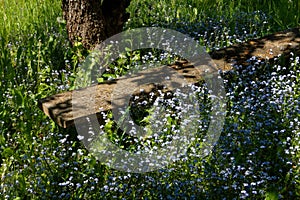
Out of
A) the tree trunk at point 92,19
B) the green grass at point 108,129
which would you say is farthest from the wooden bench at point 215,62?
the tree trunk at point 92,19

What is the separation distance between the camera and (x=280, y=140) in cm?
495

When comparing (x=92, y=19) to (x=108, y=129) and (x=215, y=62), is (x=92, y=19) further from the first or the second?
(x=108, y=129)

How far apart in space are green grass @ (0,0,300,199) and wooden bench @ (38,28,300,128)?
0.56 feet

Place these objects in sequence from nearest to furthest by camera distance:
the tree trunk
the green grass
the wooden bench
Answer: the green grass
the wooden bench
the tree trunk

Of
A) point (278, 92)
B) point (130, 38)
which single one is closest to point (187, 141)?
point (278, 92)

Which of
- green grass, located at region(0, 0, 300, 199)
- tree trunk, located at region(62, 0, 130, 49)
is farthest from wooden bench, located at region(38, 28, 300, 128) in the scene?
tree trunk, located at region(62, 0, 130, 49)

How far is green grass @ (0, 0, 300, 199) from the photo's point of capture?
4.46 m

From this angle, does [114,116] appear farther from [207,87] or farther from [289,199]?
[289,199]

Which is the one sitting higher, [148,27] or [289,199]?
[148,27]

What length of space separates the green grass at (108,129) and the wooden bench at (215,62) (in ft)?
0.56

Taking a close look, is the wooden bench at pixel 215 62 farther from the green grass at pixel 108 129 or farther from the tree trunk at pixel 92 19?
the tree trunk at pixel 92 19

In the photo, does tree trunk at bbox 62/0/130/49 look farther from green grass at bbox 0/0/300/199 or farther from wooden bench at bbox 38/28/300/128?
wooden bench at bbox 38/28/300/128

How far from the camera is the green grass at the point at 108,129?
4.46 m

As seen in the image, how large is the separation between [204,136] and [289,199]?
96 centimetres
